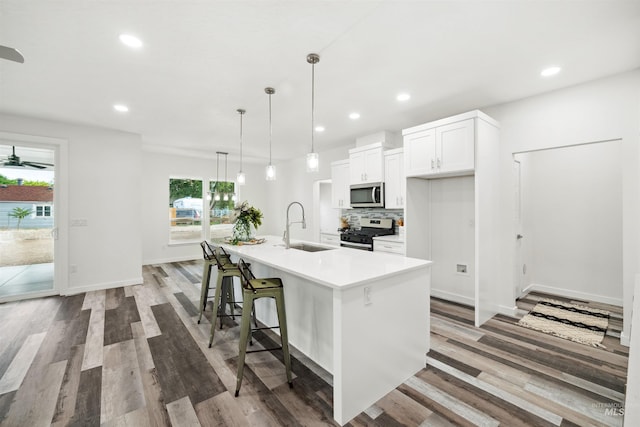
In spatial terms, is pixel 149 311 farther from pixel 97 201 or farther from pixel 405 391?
pixel 405 391

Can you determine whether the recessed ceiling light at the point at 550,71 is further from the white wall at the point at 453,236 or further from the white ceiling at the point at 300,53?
the white wall at the point at 453,236

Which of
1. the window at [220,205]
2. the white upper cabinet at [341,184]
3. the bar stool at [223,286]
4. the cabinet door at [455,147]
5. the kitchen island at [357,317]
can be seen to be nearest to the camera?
the kitchen island at [357,317]

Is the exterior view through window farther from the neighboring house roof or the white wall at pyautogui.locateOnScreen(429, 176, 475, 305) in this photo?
the white wall at pyautogui.locateOnScreen(429, 176, 475, 305)

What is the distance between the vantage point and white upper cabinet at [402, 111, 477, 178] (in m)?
3.23

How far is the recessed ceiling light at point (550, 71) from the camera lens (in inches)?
105

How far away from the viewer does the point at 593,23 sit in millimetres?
2039

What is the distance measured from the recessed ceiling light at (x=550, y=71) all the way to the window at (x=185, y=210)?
7095 millimetres

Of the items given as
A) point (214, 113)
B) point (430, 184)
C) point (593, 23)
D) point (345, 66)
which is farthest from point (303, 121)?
point (593, 23)

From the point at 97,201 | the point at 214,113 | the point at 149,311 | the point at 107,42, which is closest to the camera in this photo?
the point at 107,42

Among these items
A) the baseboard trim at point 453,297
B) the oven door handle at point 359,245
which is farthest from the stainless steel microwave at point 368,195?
the baseboard trim at point 453,297

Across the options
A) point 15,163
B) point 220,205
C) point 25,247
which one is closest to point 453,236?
point 220,205

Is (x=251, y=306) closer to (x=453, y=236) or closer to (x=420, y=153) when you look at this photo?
(x=420, y=153)

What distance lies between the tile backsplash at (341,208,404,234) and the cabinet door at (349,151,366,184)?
0.70 metres

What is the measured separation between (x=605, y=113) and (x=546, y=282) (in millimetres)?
2795
